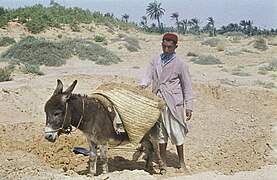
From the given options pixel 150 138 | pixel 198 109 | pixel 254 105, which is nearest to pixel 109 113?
pixel 150 138

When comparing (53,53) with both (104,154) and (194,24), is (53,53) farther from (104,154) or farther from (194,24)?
(194,24)

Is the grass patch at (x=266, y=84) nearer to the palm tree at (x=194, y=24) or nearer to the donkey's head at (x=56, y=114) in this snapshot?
the donkey's head at (x=56, y=114)

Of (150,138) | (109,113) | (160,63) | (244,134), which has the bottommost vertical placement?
(244,134)

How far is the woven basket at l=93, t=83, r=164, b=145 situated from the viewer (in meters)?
5.50

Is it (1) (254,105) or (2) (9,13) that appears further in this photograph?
(2) (9,13)

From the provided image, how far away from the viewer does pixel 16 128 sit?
8.07m

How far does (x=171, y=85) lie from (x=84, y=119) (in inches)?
51.3

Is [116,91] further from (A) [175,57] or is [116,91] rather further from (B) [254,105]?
(B) [254,105]

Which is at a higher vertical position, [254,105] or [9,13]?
[9,13]

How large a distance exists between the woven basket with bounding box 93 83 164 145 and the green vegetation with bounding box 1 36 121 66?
13636 mm

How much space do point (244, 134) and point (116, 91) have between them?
3988 millimetres

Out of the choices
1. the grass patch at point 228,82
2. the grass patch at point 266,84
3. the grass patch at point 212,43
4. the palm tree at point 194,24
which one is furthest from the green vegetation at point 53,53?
the palm tree at point 194,24

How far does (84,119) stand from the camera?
210 inches

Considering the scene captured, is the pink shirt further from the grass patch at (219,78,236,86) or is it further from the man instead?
the grass patch at (219,78,236,86)
